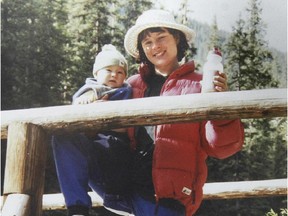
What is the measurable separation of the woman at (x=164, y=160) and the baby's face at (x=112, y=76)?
13 cm

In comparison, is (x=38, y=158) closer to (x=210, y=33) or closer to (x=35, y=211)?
(x=35, y=211)

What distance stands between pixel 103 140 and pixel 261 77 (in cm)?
1185

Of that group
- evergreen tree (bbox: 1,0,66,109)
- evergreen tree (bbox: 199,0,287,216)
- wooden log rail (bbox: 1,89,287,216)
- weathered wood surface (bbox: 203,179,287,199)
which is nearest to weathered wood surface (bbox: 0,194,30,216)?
wooden log rail (bbox: 1,89,287,216)

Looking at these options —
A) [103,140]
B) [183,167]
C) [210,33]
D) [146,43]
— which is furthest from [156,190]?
[210,33]

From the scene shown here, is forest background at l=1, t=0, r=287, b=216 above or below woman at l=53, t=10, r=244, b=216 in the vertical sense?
above

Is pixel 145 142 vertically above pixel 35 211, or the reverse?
pixel 145 142

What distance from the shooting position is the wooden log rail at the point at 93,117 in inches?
47.1

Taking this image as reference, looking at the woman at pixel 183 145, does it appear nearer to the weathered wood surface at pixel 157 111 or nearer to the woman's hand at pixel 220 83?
the woman's hand at pixel 220 83

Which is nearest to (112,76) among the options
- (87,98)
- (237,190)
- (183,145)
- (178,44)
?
(87,98)

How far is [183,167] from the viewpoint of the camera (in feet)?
4.77

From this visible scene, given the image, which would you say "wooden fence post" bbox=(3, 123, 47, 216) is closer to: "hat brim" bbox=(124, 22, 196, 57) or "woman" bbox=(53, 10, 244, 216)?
"woman" bbox=(53, 10, 244, 216)

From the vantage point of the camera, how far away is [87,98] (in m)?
1.64

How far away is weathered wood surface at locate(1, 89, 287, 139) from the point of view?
3.90 ft

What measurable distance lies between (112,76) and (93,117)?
0.52 m
